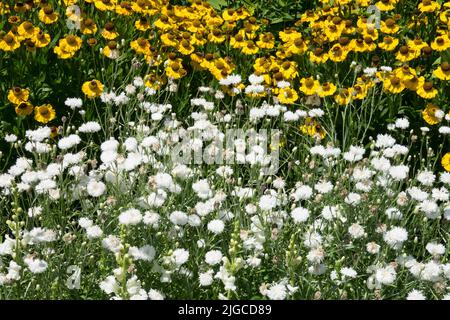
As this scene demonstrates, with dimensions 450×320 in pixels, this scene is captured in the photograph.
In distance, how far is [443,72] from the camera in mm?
4473

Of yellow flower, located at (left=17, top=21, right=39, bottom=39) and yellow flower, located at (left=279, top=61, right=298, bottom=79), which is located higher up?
yellow flower, located at (left=17, top=21, right=39, bottom=39)

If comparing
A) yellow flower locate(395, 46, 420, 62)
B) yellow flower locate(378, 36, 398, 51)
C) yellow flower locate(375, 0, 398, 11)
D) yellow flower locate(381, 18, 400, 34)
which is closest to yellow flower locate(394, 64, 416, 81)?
yellow flower locate(395, 46, 420, 62)

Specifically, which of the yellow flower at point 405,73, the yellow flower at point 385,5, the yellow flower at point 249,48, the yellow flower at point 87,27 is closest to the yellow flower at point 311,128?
the yellow flower at point 405,73

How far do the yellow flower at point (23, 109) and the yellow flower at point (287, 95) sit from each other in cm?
136

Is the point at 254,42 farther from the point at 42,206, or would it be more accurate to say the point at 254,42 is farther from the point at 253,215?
the point at 42,206

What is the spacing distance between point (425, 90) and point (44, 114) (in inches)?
82.7

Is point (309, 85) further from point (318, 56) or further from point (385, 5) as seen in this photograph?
point (385, 5)

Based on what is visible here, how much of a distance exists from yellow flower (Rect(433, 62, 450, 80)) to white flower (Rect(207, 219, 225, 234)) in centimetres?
193

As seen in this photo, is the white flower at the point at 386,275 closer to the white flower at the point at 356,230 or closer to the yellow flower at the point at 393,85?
the white flower at the point at 356,230

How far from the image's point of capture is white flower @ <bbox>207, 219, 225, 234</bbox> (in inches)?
122

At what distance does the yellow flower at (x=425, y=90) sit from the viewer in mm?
4430

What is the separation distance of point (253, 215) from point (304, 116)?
866 mm

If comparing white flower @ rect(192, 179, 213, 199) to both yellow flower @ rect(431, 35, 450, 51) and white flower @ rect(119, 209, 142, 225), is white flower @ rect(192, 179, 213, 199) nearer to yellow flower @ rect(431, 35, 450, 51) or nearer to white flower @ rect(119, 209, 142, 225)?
white flower @ rect(119, 209, 142, 225)
